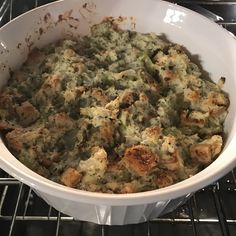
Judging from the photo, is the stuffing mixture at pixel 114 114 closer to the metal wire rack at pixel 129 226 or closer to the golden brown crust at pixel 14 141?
the golden brown crust at pixel 14 141

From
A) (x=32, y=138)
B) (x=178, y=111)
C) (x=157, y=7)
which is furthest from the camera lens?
(x=157, y=7)

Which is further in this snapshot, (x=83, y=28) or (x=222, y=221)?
(x=83, y=28)

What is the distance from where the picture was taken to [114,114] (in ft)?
2.87

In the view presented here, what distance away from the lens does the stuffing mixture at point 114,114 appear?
801mm

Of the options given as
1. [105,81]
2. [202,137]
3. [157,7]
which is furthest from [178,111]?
[157,7]

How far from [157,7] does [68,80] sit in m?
0.32

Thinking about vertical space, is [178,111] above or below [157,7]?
below

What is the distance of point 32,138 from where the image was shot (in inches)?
32.9

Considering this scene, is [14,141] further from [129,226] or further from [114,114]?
[129,226]

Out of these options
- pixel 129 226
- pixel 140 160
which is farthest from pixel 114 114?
pixel 129 226

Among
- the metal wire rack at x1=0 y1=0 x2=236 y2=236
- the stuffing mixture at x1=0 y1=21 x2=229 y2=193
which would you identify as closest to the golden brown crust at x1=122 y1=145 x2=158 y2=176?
the stuffing mixture at x1=0 y1=21 x2=229 y2=193

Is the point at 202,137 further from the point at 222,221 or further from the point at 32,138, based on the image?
the point at 32,138

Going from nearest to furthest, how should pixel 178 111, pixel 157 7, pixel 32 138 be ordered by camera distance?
1. pixel 32 138
2. pixel 178 111
3. pixel 157 7

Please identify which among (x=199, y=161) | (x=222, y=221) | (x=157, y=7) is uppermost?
(x=157, y=7)
